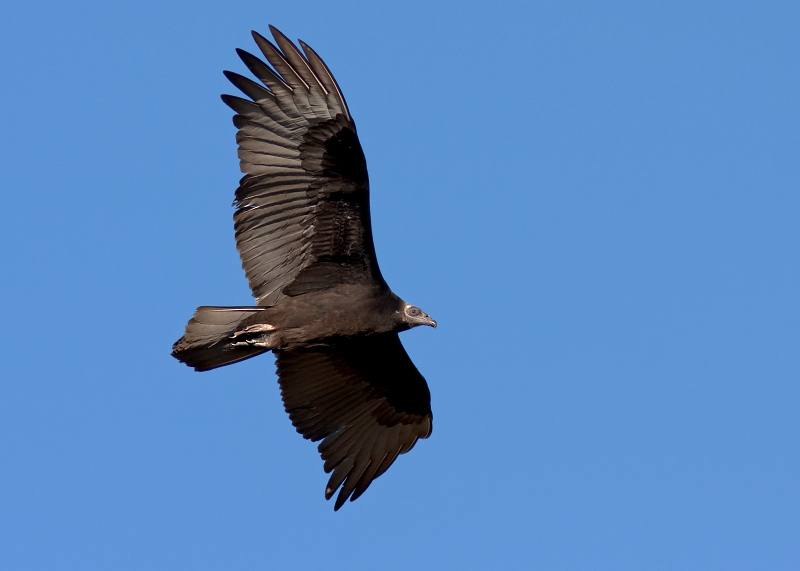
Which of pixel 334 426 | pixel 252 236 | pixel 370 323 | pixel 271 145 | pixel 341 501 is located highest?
pixel 271 145

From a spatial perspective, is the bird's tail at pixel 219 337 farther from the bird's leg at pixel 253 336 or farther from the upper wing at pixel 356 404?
the upper wing at pixel 356 404

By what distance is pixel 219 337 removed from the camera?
1074 cm

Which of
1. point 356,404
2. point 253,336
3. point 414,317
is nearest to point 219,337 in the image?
point 253,336

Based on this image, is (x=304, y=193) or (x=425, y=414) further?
(x=425, y=414)

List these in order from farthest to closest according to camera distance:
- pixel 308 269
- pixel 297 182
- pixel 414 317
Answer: pixel 414 317, pixel 308 269, pixel 297 182

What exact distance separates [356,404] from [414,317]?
1.23 metres

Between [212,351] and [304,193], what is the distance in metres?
1.68

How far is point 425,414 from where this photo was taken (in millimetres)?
11820

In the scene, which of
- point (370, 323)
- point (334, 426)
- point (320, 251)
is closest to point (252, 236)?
point (320, 251)

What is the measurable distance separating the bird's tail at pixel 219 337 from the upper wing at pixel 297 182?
0.32m

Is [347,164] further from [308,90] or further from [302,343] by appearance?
[302,343]

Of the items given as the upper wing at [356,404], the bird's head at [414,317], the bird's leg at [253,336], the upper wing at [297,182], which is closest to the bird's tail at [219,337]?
the bird's leg at [253,336]

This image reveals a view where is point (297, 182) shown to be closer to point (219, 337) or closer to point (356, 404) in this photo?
point (219, 337)

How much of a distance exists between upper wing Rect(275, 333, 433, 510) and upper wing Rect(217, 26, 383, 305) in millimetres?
821
